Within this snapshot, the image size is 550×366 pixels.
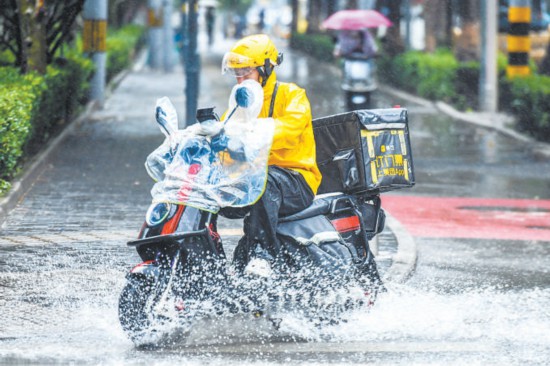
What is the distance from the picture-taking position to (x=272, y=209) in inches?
259

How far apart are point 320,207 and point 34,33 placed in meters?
10.9

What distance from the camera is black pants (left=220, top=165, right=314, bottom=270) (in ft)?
21.6

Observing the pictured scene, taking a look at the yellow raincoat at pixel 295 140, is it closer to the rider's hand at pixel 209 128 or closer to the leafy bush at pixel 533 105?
the rider's hand at pixel 209 128

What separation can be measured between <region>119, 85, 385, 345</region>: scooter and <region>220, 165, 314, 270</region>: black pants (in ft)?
0.30

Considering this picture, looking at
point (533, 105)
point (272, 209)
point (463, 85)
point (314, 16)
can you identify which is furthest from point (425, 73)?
point (314, 16)

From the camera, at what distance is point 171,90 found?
2667 cm

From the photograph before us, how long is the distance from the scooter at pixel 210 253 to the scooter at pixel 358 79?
13179mm

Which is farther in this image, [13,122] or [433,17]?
[433,17]

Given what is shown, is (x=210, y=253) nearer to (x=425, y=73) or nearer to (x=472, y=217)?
(x=472, y=217)

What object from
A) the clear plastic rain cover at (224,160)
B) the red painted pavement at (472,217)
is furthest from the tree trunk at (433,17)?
the clear plastic rain cover at (224,160)

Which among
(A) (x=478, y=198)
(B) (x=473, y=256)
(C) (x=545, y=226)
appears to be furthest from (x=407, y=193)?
(B) (x=473, y=256)

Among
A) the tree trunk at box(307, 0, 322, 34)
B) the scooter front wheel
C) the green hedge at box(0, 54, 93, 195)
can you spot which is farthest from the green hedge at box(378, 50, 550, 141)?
the tree trunk at box(307, 0, 322, 34)

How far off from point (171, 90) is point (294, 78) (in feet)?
16.4

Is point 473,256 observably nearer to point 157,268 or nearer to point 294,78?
point 157,268
